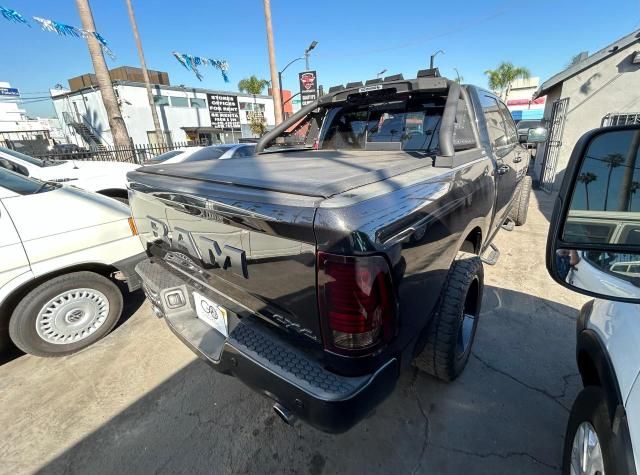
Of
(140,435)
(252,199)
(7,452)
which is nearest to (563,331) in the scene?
(252,199)

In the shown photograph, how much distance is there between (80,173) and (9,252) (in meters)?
3.58

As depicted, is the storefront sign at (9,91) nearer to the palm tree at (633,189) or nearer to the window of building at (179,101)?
the window of building at (179,101)

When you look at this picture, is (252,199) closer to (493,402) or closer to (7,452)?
(493,402)

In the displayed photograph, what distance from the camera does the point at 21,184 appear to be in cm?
282

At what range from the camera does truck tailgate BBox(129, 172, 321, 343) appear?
4.23 feet

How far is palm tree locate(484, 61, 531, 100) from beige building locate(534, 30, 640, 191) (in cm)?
4428

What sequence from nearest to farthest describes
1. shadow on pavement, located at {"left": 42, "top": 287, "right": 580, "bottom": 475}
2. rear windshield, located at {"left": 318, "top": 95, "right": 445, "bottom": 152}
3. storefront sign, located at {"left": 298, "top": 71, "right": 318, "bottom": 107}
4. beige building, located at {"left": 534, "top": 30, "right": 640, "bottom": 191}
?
shadow on pavement, located at {"left": 42, "top": 287, "right": 580, "bottom": 475} → rear windshield, located at {"left": 318, "top": 95, "right": 445, "bottom": 152} → beige building, located at {"left": 534, "top": 30, "right": 640, "bottom": 191} → storefront sign, located at {"left": 298, "top": 71, "right": 318, "bottom": 107}

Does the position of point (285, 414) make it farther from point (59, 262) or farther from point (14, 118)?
point (14, 118)

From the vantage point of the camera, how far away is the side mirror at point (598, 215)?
106 cm

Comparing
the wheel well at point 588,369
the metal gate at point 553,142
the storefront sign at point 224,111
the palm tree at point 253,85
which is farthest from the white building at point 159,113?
the wheel well at point 588,369

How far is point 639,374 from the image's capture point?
3.47 ft

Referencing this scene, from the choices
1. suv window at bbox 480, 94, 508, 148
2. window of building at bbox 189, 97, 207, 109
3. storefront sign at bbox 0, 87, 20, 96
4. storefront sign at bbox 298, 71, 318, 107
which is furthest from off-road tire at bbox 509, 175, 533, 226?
storefront sign at bbox 0, 87, 20, 96

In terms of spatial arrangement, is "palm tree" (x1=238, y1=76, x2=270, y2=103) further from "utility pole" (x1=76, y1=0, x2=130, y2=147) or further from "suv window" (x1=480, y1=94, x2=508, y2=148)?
"suv window" (x1=480, y1=94, x2=508, y2=148)

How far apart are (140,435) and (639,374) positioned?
8.58 ft
